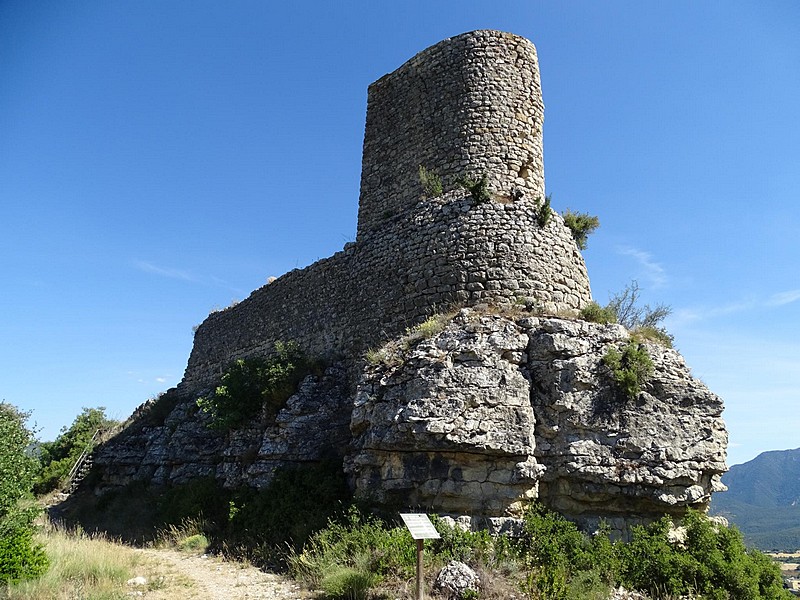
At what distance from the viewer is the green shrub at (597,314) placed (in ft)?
35.0

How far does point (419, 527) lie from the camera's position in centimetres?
666

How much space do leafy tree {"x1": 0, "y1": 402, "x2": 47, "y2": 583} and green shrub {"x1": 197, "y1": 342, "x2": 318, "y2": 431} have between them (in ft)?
16.2

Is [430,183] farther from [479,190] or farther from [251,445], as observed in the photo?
[251,445]

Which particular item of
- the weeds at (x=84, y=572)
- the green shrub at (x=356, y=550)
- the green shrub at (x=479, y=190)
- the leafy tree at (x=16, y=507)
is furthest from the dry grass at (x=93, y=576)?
the green shrub at (x=479, y=190)

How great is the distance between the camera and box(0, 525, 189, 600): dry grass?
753 centimetres

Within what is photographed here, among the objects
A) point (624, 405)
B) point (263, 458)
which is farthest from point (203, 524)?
point (624, 405)

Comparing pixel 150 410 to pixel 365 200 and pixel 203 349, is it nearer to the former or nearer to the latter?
pixel 203 349

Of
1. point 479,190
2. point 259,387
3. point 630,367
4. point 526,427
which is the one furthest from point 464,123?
point 259,387

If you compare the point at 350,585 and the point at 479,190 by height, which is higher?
the point at 479,190

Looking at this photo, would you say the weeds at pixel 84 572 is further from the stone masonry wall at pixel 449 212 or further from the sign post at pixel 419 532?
the stone masonry wall at pixel 449 212

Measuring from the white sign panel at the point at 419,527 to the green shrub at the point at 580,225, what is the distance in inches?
323

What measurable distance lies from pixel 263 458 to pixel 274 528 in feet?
7.71

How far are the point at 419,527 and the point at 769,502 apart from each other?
200197 mm

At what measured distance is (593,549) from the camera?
8.10m
